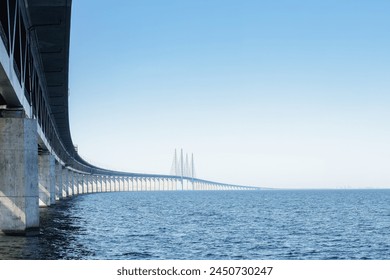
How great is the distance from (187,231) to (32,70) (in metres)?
14.9

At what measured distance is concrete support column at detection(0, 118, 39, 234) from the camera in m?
28.2

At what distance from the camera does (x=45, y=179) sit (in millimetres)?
65000

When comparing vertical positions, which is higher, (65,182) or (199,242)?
(65,182)

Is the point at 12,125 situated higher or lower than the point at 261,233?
higher

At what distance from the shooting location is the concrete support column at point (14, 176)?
28156 millimetres

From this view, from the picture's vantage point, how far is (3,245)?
82.0ft

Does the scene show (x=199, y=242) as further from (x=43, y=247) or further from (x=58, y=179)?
(x=58, y=179)

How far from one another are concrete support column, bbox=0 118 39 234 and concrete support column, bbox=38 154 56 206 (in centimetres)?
3711

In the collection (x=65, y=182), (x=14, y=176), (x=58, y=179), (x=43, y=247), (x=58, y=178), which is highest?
(x=14, y=176)

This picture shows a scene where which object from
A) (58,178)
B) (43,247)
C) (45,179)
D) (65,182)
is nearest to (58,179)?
(58,178)

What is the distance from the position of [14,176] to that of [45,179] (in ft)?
124

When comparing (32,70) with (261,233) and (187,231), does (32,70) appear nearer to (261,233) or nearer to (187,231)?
(187,231)

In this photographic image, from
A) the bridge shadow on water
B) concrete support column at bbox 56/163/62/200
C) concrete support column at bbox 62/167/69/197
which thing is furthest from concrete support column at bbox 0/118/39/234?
concrete support column at bbox 62/167/69/197
